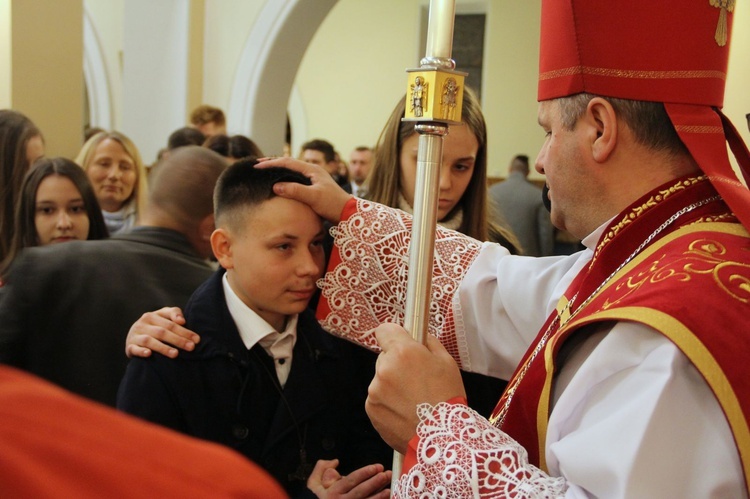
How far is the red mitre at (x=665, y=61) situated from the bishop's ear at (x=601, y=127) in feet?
0.09

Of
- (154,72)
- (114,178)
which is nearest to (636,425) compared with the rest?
(114,178)

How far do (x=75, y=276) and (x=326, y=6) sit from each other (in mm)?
6074

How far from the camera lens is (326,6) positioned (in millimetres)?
7844

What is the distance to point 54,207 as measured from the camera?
3154mm

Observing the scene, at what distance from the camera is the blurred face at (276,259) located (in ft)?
6.54

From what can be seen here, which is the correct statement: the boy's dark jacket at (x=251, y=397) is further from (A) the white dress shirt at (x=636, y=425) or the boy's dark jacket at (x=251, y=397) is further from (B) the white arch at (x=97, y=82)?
(B) the white arch at (x=97, y=82)

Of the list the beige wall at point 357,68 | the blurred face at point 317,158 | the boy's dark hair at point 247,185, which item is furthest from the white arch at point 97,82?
the boy's dark hair at point 247,185

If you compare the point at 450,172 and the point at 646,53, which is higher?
the point at 646,53

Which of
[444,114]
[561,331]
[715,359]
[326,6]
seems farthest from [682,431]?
[326,6]

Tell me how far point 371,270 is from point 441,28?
752 mm

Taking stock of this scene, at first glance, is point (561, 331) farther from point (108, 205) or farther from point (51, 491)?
point (108, 205)

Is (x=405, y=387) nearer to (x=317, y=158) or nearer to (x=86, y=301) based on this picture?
(x=86, y=301)

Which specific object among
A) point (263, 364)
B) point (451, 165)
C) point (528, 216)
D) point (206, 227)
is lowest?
point (528, 216)

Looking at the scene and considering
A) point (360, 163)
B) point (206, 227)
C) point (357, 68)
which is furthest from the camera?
point (357, 68)
